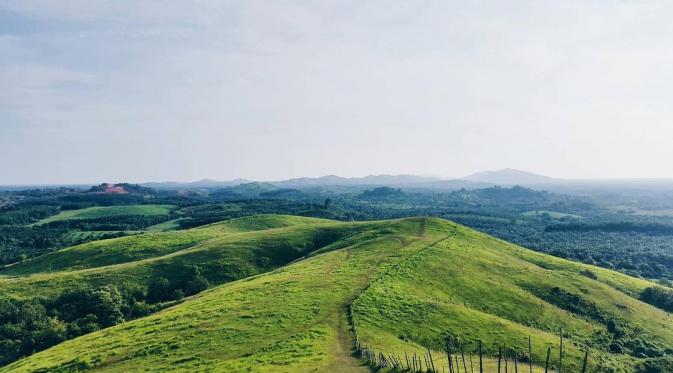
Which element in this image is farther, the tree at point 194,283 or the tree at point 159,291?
the tree at point 194,283

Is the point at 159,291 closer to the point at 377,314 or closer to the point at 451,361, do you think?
the point at 377,314

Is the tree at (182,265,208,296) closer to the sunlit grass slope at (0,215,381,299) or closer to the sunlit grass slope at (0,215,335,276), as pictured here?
the sunlit grass slope at (0,215,381,299)

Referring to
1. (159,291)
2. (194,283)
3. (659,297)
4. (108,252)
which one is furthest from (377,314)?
(108,252)

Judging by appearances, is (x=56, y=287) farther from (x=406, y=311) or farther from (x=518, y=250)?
(x=518, y=250)

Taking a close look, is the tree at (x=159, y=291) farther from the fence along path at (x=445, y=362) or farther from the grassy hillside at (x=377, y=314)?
the fence along path at (x=445, y=362)

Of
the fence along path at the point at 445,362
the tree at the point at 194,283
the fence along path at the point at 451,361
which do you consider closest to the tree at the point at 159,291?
the tree at the point at 194,283

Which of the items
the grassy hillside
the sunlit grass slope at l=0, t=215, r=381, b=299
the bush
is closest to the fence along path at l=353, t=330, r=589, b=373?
the grassy hillside

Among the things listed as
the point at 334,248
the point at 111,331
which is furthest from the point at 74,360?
the point at 334,248

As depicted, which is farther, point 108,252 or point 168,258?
point 108,252

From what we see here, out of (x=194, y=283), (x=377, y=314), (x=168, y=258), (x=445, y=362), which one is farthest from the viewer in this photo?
(x=168, y=258)
